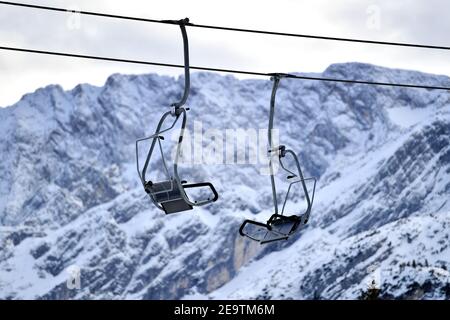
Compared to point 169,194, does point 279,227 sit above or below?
below

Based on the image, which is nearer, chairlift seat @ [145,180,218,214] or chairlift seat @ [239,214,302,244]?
chairlift seat @ [145,180,218,214]

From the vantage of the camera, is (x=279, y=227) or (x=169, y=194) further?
(x=279, y=227)

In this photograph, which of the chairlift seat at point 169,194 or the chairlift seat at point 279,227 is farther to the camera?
the chairlift seat at point 279,227
